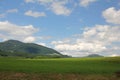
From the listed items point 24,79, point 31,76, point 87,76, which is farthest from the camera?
point 87,76

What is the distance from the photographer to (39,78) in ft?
160

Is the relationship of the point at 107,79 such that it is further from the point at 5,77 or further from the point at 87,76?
the point at 5,77

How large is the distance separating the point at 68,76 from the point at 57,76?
2.44 meters

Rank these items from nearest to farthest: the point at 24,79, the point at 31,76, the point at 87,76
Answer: the point at 24,79 → the point at 31,76 → the point at 87,76

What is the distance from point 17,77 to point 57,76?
8433mm

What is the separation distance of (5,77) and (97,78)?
19.0 meters

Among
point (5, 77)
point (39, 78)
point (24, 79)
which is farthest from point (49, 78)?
point (5, 77)

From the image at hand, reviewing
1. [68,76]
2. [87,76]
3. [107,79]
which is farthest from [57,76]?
[107,79]

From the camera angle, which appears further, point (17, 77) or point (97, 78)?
point (97, 78)

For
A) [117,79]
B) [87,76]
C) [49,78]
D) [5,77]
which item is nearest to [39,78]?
[49,78]

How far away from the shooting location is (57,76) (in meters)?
51.9

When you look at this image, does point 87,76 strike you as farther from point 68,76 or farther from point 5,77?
point 5,77

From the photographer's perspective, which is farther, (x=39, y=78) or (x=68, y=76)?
(x=68, y=76)

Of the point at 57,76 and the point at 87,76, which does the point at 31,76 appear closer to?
the point at 57,76
